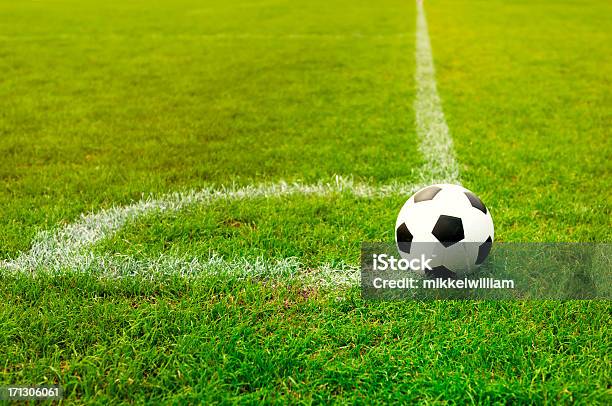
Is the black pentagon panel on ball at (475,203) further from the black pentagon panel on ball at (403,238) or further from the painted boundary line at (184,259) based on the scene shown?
the painted boundary line at (184,259)

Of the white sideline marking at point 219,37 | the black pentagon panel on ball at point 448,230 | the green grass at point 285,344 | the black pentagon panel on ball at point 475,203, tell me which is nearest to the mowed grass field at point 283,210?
the green grass at point 285,344

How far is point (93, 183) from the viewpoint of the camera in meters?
3.51

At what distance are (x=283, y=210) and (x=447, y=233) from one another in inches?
42.3

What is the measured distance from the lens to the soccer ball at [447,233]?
2.37m

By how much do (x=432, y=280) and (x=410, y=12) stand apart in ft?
43.3

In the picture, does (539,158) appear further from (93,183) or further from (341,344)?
(93,183)

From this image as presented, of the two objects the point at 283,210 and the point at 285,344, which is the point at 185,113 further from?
the point at 285,344

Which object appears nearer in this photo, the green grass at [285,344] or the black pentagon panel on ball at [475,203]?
the green grass at [285,344]

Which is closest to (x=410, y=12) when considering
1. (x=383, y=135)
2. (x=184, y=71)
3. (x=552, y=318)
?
(x=184, y=71)

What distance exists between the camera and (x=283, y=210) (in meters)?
3.13

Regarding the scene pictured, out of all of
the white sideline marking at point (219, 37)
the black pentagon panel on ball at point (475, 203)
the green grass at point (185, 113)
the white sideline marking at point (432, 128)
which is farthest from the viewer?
the white sideline marking at point (219, 37)

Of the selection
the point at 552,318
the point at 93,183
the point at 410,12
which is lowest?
the point at 552,318

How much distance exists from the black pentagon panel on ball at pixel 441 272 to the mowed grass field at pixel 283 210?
0.59 feet

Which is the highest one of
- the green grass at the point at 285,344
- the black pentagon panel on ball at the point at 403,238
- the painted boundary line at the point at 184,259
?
the black pentagon panel on ball at the point at 403,238
